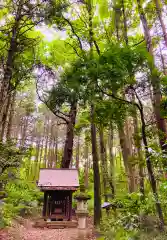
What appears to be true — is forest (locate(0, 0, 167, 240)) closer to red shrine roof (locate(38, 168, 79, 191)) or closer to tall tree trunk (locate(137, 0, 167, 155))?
tall tree trunk (locate(137, 0, 167, 155))

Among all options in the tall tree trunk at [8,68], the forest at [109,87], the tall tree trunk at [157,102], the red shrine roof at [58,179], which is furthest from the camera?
the red shrine roof at [58,179]

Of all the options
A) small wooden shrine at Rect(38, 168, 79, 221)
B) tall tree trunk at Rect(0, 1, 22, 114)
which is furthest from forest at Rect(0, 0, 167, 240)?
small wooden shrine at Rect(38, 168, 79, 221)

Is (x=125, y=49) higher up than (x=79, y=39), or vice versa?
(x=79, y=39)

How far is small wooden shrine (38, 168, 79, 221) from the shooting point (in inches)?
367

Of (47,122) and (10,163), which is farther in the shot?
(47,122)

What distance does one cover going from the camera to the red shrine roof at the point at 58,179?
30.4 ft

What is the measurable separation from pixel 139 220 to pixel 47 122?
2014 cm

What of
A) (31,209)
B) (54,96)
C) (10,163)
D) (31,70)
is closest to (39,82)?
(31,70)

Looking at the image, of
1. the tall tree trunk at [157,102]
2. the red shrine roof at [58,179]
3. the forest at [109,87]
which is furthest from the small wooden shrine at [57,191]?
the tall tree trunk at [157,102]

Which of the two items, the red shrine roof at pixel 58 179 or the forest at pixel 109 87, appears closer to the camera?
the forest at pixel 109 87

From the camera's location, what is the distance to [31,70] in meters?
7.65

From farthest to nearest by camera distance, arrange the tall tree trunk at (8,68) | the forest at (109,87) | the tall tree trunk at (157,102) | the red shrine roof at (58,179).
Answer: the red shrine roof at (58,179), the tall tree trunk at (8,68), the tall tree trunk at (157,102), the forest at (109,87)

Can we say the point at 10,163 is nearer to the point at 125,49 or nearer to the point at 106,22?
the point at 125,49

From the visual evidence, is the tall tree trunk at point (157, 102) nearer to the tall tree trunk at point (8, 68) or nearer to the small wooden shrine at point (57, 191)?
the tall tree trunk at point (8, 68)
